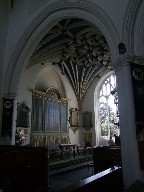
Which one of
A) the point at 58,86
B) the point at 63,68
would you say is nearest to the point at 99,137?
the point at 58,86

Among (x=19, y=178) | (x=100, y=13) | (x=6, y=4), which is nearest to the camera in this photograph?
(x=19, y=178)

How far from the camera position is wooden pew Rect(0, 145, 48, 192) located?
4598 millimetres

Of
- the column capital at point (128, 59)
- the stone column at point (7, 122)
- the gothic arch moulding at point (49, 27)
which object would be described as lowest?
the stone column at point (7, 122)

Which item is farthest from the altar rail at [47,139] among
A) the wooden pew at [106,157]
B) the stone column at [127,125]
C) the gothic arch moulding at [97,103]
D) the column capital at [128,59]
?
the column capital at [128,59]

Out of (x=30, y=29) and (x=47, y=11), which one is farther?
(x=30, y=29)

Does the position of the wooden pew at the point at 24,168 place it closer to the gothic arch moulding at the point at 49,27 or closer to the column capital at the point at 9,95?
the column capital at the point at 9,95

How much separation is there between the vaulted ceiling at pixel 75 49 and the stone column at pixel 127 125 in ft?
15.5

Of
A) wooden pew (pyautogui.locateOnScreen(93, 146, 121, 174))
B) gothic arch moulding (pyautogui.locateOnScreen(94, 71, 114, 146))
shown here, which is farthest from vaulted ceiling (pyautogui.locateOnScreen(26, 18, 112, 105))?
wooden pew (pyautogui.locateOnScreen(93, 146, 121, 174))

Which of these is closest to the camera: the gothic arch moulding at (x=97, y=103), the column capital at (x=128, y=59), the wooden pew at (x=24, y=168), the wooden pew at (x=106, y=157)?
the wooden pew at (x=24, y=168)

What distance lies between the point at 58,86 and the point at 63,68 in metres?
1.53

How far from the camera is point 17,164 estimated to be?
4805 mm

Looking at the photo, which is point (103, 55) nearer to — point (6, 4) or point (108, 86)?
point (108, 86)

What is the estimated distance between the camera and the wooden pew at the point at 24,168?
460 centimetres

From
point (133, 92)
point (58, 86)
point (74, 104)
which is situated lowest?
point (133, 92)
